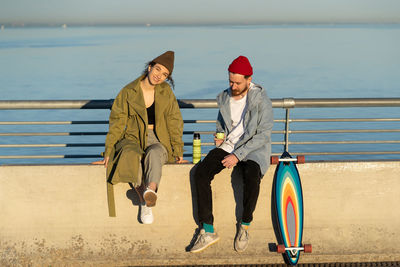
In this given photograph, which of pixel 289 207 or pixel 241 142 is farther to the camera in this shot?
pixel 289 207

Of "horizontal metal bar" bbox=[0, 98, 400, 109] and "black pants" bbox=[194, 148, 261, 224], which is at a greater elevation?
"horizontal metal bar" bbox=[0, 98, 400, 109]

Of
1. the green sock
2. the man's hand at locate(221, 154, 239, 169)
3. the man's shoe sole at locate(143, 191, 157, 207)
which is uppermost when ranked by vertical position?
the man's hand at locate(221, 154, 239, 169)

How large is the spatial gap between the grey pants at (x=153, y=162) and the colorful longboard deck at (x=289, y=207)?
1165 millimetres

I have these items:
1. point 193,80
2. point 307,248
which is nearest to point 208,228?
point 307,248

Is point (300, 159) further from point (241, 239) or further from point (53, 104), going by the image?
point (53, 104)

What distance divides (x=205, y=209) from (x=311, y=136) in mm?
22976

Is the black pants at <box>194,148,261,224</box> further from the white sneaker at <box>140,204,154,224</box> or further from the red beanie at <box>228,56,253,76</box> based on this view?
the red beanie at <box>228,56,253,76</box>

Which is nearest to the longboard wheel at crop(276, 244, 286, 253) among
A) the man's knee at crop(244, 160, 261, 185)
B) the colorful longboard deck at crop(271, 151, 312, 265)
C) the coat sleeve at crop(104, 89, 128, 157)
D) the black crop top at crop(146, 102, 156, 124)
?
the colorful longboard deck at crop(271, 151, 312, 265)

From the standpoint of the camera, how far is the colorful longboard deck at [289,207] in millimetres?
5707

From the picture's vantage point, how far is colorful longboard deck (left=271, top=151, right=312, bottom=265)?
Answer: 5707 mm

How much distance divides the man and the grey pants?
36cm

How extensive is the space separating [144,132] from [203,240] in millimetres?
1194

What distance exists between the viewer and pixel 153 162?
5.36 metres

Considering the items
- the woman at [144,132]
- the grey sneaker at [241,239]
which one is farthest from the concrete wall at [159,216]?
the woman at [144,132]
